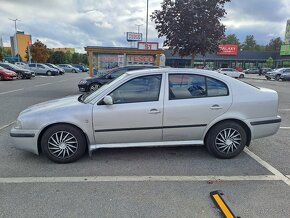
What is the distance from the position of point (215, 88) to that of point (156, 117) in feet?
3.82

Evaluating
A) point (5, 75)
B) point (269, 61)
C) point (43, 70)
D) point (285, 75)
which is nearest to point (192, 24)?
point (5, 75)

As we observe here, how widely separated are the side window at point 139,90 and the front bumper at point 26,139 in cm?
140

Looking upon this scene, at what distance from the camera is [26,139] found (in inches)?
139

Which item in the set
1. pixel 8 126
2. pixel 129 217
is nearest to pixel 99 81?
pixel 8 126

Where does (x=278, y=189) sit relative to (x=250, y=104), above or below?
below

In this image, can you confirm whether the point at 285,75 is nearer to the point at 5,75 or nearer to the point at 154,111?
the point at 154,111

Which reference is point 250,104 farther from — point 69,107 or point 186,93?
point 69,107

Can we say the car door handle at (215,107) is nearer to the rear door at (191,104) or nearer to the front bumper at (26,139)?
the rear door at (191,104)

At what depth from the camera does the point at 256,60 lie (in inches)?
2333

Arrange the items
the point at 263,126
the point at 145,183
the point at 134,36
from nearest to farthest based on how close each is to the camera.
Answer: the point at 145,183 → the point at 263,126 → the point at 134,36

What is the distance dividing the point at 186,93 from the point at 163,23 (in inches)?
388

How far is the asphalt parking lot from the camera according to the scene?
2.55 meters

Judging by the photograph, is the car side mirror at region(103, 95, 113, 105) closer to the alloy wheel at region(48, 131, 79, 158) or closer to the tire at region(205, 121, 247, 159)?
the alloy wheel at region(48, 131, 79, 158)

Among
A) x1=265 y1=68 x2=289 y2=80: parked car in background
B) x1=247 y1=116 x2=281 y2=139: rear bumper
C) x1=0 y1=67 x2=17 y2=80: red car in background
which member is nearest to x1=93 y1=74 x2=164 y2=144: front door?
x1=247 y1=116 x2=281 y2=139: rear bumper
